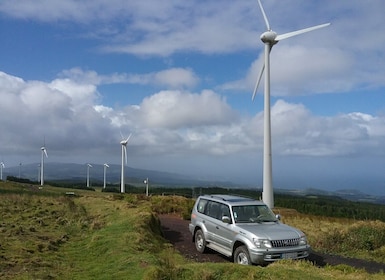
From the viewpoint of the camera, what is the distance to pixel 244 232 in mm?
12688

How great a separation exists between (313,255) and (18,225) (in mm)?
11161

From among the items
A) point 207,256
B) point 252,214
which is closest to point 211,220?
point 207,256

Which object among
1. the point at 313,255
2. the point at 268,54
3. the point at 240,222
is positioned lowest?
the point at 313,255

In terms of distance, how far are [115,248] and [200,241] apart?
3.60 metres

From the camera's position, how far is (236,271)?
8.40 metres

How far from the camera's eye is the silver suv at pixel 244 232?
476 inches

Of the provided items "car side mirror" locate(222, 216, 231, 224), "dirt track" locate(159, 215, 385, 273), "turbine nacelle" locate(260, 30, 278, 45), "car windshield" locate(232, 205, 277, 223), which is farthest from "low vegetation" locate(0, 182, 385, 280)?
"turbine nacelle" locate(260, 30, 278, 45)

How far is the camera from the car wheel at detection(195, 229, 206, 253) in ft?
49.3

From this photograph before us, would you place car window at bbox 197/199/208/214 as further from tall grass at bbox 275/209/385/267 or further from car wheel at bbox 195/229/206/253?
tall grass at bbox 275/209/385/267

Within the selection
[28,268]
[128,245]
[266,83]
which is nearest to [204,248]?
[128,245]

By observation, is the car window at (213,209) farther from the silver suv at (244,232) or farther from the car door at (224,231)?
the car door at (224,231)

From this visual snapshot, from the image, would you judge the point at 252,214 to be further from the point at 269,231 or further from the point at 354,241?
the point at 354,241

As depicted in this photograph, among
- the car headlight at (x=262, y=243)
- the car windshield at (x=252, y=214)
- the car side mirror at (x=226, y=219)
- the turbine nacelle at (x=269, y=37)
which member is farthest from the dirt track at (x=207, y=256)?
the turbine nacelle at (x=269, y=37)

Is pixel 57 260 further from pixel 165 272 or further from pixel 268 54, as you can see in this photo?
pixel 268 54
